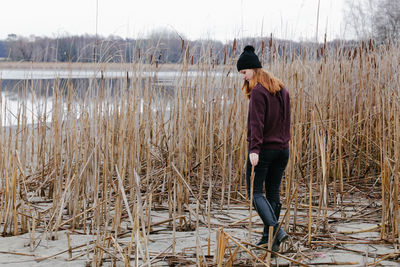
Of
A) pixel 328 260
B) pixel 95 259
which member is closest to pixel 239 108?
pixel 328 260

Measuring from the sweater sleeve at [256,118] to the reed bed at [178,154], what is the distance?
29cm

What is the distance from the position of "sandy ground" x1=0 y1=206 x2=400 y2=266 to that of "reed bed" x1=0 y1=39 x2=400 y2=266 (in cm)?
6

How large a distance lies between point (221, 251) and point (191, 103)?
6.56 feet

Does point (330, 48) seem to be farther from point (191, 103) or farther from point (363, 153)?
point (191, 103)

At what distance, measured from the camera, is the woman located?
2.43 metres

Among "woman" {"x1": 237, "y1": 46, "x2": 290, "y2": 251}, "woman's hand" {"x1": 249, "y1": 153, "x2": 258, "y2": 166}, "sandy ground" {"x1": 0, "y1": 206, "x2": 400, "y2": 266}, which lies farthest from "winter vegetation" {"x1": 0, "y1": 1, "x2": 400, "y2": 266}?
"woman's hand" {"x1": 249, "y1": 153, "x2": 258, "y2": 166}

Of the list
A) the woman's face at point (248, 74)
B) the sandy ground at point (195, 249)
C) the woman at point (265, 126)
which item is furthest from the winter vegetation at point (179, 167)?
the woman's face at point (248, 74)

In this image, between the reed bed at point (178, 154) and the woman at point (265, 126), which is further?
the reed bed at point (178, 154)

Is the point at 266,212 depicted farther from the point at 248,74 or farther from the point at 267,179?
the point at 248,74

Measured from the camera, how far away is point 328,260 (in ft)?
7.96

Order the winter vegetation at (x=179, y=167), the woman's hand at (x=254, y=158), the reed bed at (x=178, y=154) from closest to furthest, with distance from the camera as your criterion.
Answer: the woman's hand at (x=254, y=158) → the winter vegetation at (x=179, y=167) → the reed bed at (x=178, y=154)

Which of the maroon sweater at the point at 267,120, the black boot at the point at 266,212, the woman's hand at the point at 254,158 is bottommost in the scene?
the black boot at the point at 266,212

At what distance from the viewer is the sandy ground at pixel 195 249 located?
2383mm

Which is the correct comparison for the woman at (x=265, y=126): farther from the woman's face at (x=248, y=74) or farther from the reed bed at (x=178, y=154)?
the reed bed at (x=178, y=154)
